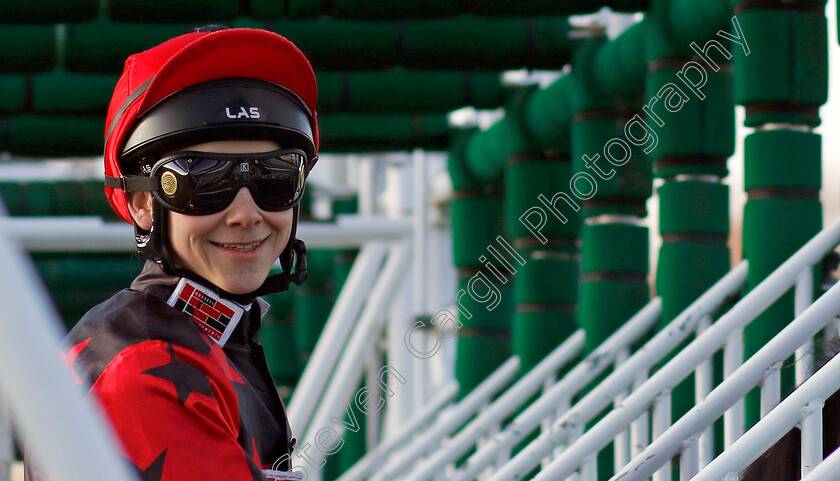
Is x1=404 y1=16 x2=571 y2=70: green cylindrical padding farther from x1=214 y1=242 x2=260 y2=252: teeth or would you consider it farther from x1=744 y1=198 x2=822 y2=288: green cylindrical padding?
x1=214 y1=242 x2=260 y2=252: teeth

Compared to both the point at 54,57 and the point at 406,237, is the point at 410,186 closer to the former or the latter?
the point at 406,237

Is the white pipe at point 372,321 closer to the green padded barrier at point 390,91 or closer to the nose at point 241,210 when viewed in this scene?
the green padded barrier at point 390,91

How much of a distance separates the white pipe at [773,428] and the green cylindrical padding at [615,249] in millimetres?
2791

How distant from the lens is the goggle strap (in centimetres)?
197

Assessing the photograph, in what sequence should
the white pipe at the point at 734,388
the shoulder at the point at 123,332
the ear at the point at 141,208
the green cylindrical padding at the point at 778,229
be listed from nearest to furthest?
the shoulder at the point at 123,332 → the ear at the point at 141,208 → the white pipe at the point at 734,388 → the green cylindrical padding at the point at 778,229

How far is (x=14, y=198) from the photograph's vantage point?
873 centimetres

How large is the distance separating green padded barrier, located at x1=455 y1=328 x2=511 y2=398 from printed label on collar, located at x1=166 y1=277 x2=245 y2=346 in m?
4.99

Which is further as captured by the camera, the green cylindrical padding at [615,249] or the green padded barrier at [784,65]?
the green cylindrical padding at [615,249]

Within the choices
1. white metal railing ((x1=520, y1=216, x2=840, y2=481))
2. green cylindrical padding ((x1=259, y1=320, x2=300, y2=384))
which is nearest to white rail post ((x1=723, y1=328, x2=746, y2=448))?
white metal railing ((x1=520, y1=216, x2=840, y2=481))

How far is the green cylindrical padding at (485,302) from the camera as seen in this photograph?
6973 mm

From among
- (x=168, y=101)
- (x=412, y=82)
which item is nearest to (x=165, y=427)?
(x=168, y=101)

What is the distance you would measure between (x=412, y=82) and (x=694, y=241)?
2.09 metres

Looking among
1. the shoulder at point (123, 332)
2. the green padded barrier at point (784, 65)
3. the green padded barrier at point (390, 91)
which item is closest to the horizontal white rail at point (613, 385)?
the green padded barrier at point (784, 65)

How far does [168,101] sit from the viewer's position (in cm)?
193
